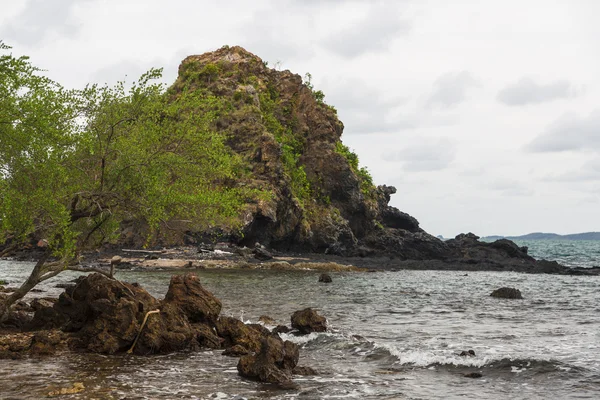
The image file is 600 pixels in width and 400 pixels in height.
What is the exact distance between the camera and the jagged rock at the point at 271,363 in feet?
47.2

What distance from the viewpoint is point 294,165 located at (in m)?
90.8

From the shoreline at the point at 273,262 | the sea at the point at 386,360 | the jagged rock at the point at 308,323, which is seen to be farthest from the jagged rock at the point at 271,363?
the shoreline at the point at 273,262

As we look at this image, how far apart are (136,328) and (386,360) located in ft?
25.9

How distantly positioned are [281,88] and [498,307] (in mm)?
74561

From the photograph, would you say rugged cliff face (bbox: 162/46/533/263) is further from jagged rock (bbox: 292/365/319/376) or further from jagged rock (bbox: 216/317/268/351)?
jagged rock (bbox: 292/365/319/376)

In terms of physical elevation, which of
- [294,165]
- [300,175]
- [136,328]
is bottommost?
[136,328]

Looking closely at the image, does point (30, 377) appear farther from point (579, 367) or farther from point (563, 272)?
point (563, 272)

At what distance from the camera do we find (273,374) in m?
14.3

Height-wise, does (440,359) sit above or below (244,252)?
below

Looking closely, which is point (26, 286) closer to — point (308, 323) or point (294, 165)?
point (308, 323)

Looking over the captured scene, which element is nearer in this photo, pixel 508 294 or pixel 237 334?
pixel 237 334

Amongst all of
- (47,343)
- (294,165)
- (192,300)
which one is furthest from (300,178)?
(47,343)

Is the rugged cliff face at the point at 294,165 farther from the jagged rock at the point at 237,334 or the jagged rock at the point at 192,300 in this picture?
the jagged rock at the point at 237,334

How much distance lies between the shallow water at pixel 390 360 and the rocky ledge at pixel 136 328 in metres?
0.63
